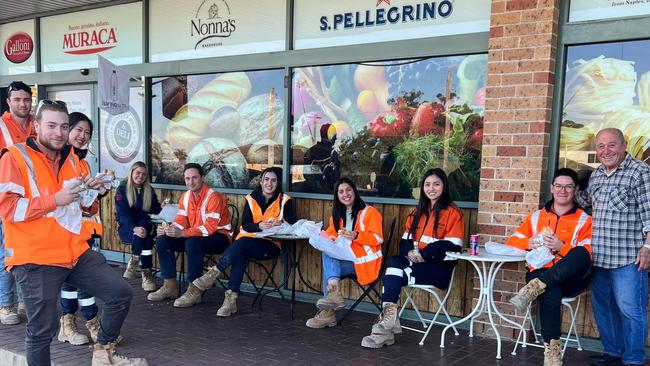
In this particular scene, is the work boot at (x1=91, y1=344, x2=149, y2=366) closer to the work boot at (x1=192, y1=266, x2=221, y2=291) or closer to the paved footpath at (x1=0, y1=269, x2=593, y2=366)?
the paved footpath at (x1=0, y1=269, x2=593, y2=366)

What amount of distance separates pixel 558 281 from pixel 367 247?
151cm

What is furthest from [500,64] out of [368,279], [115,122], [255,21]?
[115,122]

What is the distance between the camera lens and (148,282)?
18.9 ft

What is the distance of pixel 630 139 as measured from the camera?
13.4 feet

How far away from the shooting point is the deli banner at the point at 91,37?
6.84 m

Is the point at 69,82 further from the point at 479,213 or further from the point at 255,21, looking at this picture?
the point at 479,213

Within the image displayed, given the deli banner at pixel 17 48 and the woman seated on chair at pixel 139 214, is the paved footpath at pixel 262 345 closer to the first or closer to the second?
the woman seated on chair at pixel 139 214

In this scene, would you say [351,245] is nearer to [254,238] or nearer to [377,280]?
[377,280]

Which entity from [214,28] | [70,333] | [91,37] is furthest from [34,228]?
[91,37]

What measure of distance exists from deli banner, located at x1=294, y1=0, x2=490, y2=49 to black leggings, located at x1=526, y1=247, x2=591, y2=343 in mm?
2075

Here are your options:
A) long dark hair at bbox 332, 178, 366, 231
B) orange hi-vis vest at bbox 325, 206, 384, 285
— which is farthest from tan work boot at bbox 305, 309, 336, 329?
long dark hair at bbox 332, 178, 366, 231

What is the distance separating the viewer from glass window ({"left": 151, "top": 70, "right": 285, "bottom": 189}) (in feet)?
19.2

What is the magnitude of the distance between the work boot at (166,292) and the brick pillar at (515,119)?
3.01 metres

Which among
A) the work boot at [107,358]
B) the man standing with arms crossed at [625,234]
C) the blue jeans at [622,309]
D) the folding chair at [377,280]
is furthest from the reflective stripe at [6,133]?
the blue jeans at [622,309]
